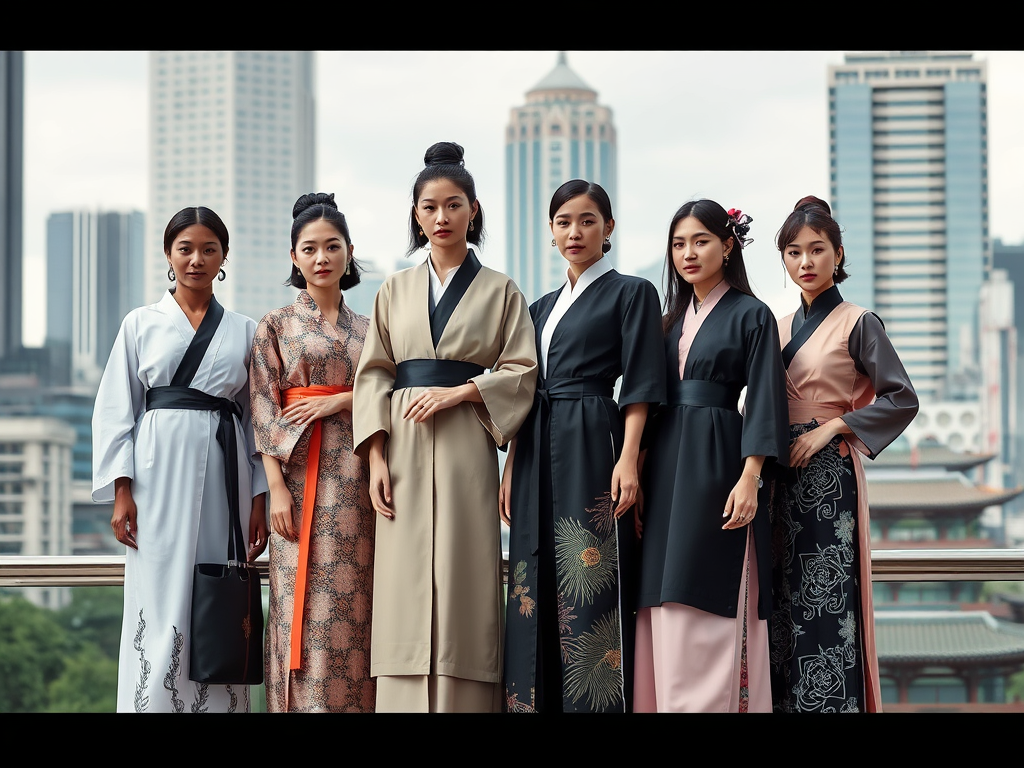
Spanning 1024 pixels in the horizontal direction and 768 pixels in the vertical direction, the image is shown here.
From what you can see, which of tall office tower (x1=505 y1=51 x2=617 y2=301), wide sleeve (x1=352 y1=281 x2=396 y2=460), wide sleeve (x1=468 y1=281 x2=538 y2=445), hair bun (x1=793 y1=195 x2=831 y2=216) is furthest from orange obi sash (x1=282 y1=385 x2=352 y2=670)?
tall office tower (x1=505 y1=51 x2=617 y2=301)

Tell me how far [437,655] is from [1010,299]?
151 feet

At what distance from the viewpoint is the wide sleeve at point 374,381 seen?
293cm

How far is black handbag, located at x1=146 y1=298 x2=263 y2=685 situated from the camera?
116 inches

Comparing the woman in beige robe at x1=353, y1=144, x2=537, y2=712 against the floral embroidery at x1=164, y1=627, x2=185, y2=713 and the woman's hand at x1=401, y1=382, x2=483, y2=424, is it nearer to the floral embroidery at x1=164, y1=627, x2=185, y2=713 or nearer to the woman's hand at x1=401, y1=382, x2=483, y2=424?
the woman's hand at x1=401, y1=382, x2=483, y2=424

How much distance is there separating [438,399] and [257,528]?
74cm

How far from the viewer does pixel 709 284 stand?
306 centimetres

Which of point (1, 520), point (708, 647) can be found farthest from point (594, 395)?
point (1, 520)

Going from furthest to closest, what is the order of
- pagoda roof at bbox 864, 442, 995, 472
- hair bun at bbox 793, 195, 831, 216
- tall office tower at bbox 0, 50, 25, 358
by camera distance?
tall office tower at bbox 0, 50, 25, 358 → pagoda roof at bbox 864, 442, 995, 472 → hair bun at bbox 793, 195, 831, 216

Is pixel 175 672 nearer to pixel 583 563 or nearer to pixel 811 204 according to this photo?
pixel 583 563

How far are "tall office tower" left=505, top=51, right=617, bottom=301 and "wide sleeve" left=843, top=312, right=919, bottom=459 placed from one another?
43.3 metres

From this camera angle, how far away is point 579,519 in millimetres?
2850

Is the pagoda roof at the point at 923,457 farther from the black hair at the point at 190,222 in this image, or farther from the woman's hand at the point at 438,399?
the black hair at the point at 190,222

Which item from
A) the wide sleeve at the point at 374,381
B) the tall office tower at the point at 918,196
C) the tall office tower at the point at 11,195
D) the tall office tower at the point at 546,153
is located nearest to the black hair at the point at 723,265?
the wide sleeve at the point at 374,381
